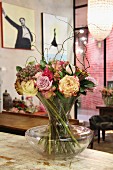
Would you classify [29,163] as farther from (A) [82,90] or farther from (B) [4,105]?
(B) [4,105]

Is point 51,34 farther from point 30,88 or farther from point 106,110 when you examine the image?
point 30,88

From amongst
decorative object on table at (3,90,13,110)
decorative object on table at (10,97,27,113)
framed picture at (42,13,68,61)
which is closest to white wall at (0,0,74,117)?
framed picture at (42,13,68,61)

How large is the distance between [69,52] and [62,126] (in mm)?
6215

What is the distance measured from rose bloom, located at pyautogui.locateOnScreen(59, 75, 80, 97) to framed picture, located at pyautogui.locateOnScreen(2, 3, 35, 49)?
465 cm

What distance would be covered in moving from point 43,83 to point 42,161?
0.44 metres

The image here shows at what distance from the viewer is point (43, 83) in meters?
1.50

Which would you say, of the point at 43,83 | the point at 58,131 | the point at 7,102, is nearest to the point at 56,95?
the point at 43,83

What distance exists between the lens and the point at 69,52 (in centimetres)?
767

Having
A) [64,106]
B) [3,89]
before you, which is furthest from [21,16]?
[64,106]

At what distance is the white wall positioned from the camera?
6.02 meters

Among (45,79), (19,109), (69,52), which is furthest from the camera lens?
(69,52)

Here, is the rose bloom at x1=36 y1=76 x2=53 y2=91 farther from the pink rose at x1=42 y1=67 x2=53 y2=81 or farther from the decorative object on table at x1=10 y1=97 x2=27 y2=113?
the decorative object on table at x1=10 y1=97 x2=27 y2=113

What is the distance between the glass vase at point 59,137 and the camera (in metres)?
1.54

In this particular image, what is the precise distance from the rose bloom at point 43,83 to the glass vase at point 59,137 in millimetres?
80
